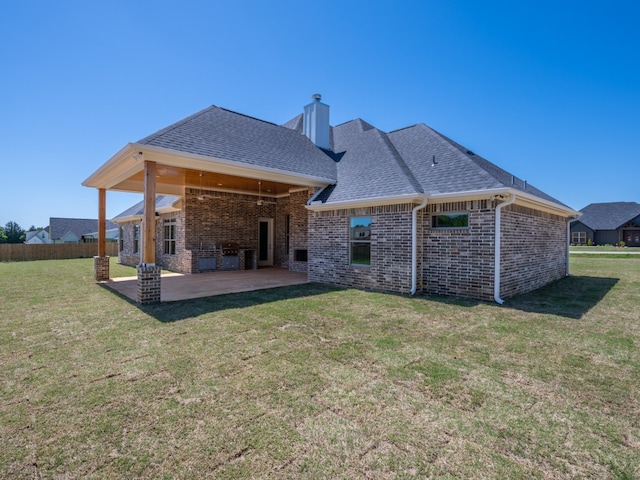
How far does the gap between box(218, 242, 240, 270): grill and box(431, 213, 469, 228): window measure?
9.19 meters

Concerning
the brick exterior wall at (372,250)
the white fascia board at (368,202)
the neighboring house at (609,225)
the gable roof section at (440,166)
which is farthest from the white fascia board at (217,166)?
the neighboring house at (609,225)

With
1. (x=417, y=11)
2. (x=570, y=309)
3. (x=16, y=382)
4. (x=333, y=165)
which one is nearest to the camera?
(x=16, y=382)

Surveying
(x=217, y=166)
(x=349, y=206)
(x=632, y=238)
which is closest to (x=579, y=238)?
(x=632, y=238)

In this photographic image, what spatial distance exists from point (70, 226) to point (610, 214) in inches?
3269

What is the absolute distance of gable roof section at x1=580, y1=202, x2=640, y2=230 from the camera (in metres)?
43.8

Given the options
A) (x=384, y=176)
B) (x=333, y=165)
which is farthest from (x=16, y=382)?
(x=333, y=165)

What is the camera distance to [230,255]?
47.0ft

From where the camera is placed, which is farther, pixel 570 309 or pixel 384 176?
pixel 384 176

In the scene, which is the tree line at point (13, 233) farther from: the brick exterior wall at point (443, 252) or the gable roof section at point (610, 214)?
the gable roof section at point (610, 214)

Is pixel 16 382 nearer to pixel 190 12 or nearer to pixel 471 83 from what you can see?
pixel 190 12

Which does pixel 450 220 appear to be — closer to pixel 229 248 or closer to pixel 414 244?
pixel 414 244

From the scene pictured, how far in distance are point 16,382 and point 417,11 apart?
522 inches

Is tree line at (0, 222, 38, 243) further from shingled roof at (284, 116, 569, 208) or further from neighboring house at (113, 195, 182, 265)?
shingled roof at (284, 116, 569, 208)

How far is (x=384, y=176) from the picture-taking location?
974 cm
